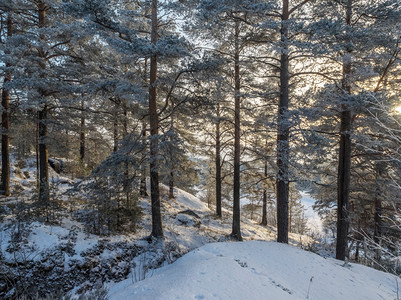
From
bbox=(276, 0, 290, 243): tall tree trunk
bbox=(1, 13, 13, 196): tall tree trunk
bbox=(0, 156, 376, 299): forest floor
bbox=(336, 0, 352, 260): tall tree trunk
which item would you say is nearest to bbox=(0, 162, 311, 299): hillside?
bbox=(0, 156, 376, 299): forest floor

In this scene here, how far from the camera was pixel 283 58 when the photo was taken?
24.0ft

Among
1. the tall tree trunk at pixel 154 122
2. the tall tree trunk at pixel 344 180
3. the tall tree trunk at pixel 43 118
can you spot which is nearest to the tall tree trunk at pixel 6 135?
the tall tree trunk at pixel 43 118

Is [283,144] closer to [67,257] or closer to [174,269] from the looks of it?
[174,269]

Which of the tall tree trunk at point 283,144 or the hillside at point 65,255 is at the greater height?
the tall tree trunk at point 283,144

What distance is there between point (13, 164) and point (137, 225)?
10.8 metres

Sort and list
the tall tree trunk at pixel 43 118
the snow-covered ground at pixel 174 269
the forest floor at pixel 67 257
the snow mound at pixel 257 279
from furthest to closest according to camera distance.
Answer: the tall tree trunk at pixel 43 118 < the forest floor at pixel 67 257 < the snow-covered ground at pixel 174 269 < the snow mound at pixel 257 279

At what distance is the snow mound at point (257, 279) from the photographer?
2.99 metres

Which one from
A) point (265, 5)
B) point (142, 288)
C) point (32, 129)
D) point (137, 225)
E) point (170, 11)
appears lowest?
point (137, 225)

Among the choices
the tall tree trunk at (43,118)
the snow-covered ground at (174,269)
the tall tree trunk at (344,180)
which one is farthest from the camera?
the tall tree trunk at (43,118)

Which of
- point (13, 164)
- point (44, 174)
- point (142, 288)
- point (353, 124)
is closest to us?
point (142, 288)

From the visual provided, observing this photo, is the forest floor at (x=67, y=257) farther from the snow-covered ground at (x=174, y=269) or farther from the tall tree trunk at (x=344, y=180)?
the tall tree trunk at (x=344, y=180)

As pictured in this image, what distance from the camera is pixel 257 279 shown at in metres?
3.53

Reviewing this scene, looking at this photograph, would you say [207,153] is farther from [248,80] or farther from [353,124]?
[353,124]

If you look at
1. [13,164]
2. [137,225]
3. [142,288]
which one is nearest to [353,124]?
[142,288]
